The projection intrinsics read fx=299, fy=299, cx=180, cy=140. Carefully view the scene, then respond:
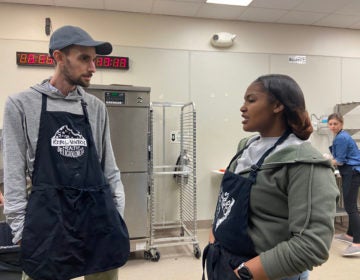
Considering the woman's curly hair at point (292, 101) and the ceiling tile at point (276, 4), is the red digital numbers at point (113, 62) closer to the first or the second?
the ceiling tile at point (276, 4)

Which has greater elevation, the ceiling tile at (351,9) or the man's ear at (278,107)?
the ceiling tile at (351,9)

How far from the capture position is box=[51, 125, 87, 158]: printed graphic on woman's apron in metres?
1.16

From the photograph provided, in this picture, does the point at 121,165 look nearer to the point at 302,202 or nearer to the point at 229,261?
the point at 229,261

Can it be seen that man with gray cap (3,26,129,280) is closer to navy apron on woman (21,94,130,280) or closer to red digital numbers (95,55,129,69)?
navy apron on woman (21,94,130,280)

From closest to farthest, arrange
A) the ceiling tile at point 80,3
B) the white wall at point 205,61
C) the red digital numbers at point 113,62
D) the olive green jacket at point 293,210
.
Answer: the olive green jacket at point 293,210 < the ceiling tile at point 80,3 < the white wall at point 205,61 < the red digital numbers at point 113,62

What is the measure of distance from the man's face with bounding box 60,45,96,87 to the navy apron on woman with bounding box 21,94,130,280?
0.12 metres

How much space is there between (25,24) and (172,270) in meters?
3.11

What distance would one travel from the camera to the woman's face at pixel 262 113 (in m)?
0.97

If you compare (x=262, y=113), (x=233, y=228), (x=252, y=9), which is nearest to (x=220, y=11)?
(x=252, y=9)

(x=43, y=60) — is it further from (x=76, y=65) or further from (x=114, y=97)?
(x=76, y=65)

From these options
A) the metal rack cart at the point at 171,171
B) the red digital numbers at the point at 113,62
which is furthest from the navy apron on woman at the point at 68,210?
the red digital numbers at the point at 113,62

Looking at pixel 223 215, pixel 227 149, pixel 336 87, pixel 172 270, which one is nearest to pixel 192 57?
pixel 227 149

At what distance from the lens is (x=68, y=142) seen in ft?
3.86

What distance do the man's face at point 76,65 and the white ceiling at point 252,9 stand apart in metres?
2.42
